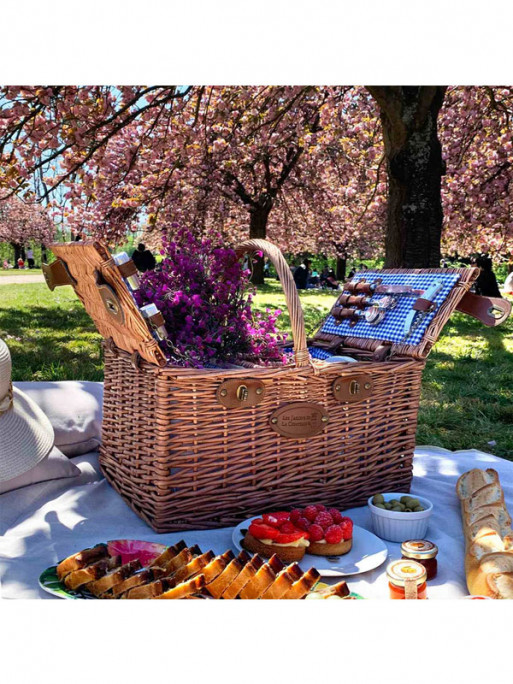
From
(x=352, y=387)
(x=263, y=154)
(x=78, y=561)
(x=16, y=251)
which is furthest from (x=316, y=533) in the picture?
(x=16, y=251)

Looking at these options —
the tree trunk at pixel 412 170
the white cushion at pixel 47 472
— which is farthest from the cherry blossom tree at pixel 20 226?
the white cushion at pixel 47 472

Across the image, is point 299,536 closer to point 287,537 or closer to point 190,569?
point 287,537

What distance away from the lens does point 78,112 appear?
4715mm

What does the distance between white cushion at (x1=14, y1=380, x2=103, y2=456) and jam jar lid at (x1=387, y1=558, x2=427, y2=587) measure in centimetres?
150

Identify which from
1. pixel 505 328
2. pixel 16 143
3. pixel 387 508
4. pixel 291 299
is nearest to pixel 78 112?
pixel 16 143

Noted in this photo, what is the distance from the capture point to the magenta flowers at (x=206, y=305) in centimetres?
210

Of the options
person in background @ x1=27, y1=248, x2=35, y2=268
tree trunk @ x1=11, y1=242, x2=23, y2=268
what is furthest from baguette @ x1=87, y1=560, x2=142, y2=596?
tree trunk @ x1=11, y1=242, x2=23, y2=268

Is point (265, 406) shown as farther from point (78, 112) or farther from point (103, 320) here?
point (78, 112)

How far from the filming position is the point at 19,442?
1804 millimetres

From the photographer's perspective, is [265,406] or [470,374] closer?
[265,406]

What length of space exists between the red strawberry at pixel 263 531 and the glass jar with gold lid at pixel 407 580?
1.11 ft

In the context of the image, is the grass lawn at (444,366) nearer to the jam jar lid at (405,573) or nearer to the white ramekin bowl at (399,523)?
the white ramekin bowl at (399,523)

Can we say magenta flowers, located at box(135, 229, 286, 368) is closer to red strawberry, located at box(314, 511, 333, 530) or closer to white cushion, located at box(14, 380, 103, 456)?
red strawberry, located at box(314, 511, 333, 530)

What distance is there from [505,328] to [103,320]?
23.4 feet
